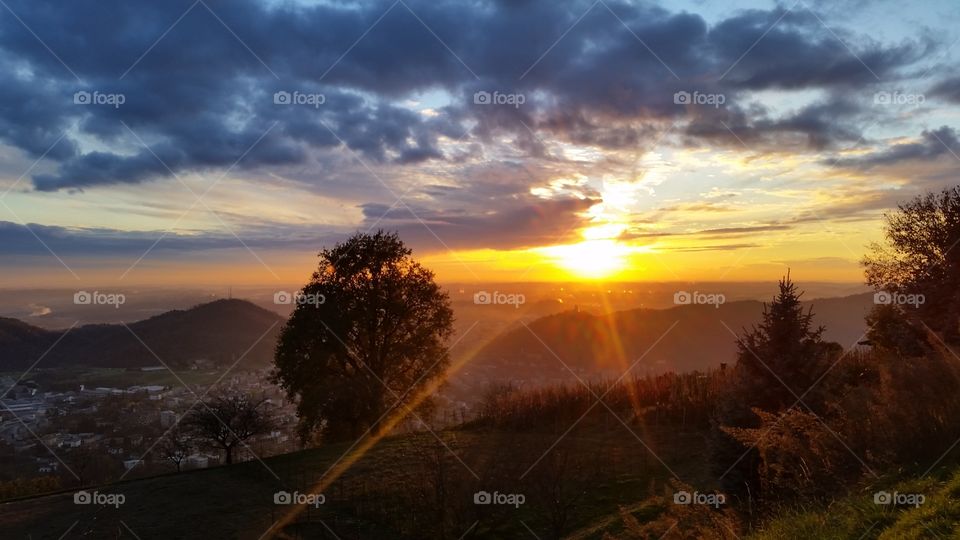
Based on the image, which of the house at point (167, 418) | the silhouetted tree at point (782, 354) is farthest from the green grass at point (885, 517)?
the house at point (167, 418)

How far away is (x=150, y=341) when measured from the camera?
7000 centimetres

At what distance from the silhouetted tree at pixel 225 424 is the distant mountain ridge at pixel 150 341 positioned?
41.3m

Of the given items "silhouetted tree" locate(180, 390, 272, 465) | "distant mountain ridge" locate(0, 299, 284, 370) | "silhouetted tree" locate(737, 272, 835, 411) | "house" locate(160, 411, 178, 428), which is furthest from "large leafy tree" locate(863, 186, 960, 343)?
"distant mountain ridge" locate(0, 299, 284, 370)

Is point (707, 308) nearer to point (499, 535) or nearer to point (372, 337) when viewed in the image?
point (372, 337)

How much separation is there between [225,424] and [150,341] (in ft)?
195

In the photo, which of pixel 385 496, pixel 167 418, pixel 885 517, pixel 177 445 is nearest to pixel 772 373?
pixel 885 517

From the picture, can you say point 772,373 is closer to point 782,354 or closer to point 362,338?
point 782,354

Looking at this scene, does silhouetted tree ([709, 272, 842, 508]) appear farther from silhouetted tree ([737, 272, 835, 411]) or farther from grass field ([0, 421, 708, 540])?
grass field ([0, 421, 708, 540])

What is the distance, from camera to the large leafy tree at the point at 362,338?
26.1 m

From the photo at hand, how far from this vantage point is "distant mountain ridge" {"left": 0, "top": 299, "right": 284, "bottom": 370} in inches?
2534

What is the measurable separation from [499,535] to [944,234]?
26437 millimetres

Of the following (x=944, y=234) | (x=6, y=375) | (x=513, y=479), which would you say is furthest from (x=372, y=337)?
(x=6, y=375)

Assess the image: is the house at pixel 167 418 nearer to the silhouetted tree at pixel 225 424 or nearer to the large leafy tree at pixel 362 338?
the large leafy tree at pixel 362 338

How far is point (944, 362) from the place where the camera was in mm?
9742
